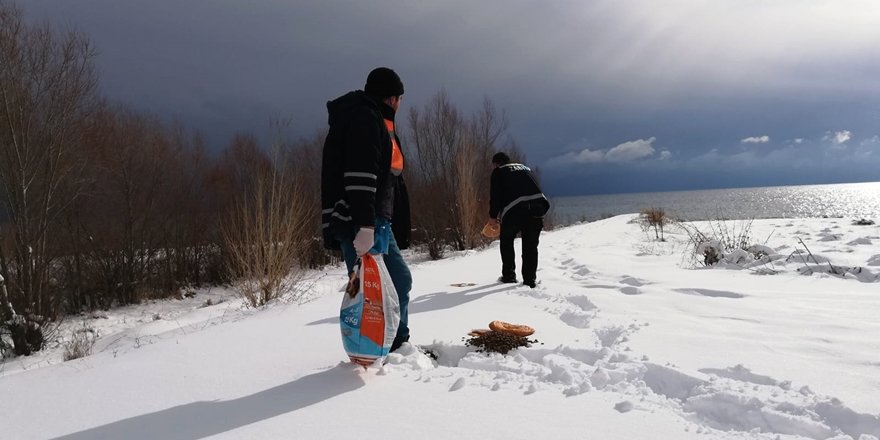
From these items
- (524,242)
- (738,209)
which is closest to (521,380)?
(524,242)

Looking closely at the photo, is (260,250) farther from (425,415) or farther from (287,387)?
(425,415)

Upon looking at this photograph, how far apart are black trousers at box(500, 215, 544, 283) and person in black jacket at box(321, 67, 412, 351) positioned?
2798mm

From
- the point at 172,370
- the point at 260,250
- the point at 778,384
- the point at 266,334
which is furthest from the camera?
the point at 260,250

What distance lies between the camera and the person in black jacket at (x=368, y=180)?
215cm

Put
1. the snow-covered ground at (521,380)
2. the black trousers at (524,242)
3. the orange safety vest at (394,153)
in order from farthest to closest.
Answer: the black trousers at (524,242)
the orange safety vest at (394,153)
the snow-covered ground at (521,380)

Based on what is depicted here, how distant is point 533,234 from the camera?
5215 millimetres

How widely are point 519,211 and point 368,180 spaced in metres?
3.36

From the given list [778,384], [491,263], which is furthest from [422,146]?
[778,384]

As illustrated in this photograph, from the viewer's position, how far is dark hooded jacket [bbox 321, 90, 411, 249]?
84.5 inches

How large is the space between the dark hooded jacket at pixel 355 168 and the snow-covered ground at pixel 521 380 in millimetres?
759

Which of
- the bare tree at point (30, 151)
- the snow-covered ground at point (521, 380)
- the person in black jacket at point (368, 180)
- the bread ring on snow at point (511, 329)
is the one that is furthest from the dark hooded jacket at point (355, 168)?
the bare tree at point (30, 151)

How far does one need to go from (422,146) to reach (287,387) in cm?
1652

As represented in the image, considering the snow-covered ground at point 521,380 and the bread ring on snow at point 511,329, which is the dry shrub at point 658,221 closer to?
the snow-covered ground at point 521,380

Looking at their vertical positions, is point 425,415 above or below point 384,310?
below
